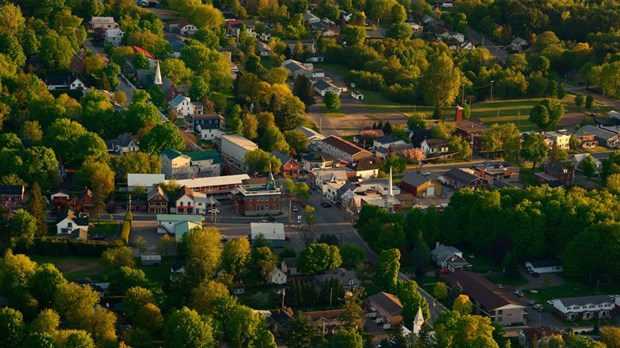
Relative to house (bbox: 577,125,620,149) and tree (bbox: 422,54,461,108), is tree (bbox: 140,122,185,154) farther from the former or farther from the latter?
house (bbox: 577,125,620,149)

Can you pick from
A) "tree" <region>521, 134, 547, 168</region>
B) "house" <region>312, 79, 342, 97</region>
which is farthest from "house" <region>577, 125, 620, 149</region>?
"house" <region>312, 79, 342, 97</region>

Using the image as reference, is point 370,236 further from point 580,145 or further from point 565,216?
point 580,145

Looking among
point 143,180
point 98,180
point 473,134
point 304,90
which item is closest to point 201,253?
point 98,180

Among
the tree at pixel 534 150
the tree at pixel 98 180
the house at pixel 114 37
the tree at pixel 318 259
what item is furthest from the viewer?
the house at pixel 114 37

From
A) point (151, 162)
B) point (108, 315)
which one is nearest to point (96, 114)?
point (151, 162)

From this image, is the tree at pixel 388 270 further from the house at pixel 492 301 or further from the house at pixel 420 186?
the house at pixel 420 186

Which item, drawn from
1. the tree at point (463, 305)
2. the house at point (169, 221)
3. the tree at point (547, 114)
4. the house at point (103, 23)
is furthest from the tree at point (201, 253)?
the house at point (103, 23)
